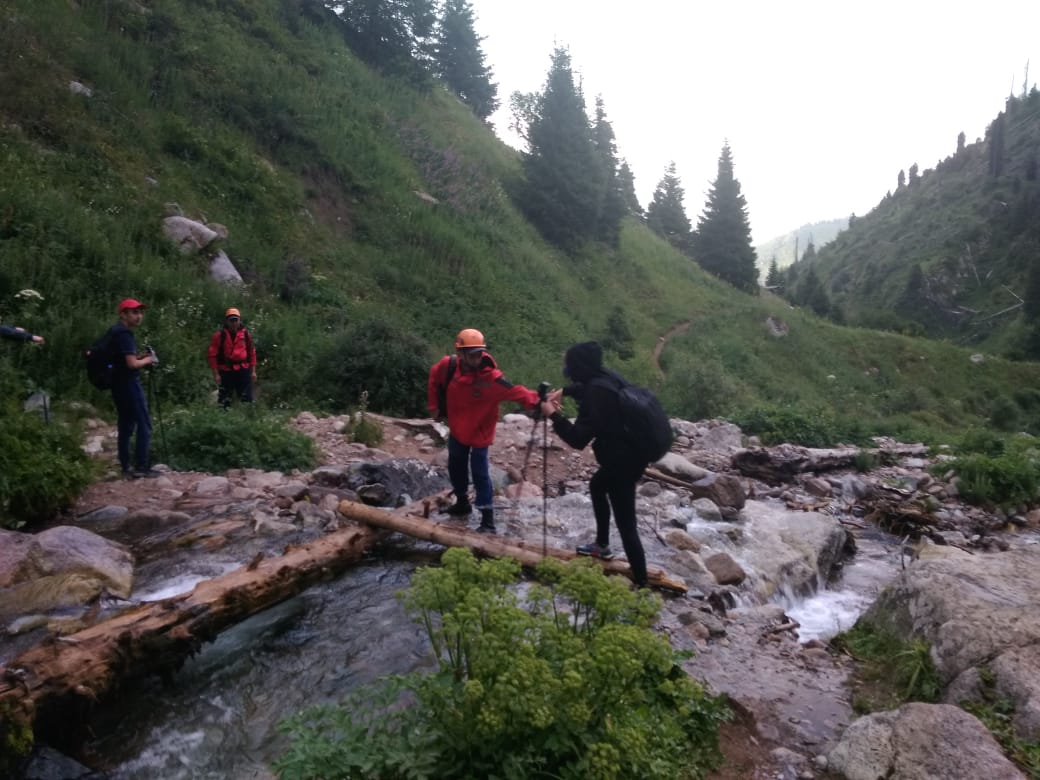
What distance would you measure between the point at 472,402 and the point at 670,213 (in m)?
52.9

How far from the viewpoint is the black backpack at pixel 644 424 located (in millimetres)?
5043

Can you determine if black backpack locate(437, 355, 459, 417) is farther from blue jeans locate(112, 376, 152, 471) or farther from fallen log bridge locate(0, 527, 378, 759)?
blue jeans locate(112, 376, 152, 471)

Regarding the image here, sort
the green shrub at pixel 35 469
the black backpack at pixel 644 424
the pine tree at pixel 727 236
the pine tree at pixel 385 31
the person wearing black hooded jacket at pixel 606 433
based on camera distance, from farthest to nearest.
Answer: the pine tree at pixel 727 236
the pine tree at pixel 385 31
the green shrub at pixel 35 469
the person wearing black hooded jacket at pixel 606 433
the black backpack at pixel 644 424

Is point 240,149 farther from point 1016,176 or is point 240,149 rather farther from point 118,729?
point 1016,176

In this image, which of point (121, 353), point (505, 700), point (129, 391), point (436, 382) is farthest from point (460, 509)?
point (505, 700)

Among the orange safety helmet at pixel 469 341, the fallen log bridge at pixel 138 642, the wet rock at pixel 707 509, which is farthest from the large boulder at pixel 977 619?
the fallen log bridge at pixel 138 642

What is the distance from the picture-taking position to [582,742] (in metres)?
2.83

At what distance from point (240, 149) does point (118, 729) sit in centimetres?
1778

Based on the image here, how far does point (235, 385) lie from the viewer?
10078mm

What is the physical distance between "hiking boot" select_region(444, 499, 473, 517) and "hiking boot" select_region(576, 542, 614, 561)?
1702 millimetres

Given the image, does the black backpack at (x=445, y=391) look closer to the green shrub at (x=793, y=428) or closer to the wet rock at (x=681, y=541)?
the wet rock at (x=681, y=541)

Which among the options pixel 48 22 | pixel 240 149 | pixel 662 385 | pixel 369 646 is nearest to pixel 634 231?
pixel 662 385

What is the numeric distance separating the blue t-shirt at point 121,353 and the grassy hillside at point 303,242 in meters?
1.65

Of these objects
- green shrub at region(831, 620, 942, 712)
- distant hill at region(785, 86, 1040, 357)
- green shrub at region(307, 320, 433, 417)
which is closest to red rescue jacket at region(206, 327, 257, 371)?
green shrub at region(307, 320, 433, 417)
